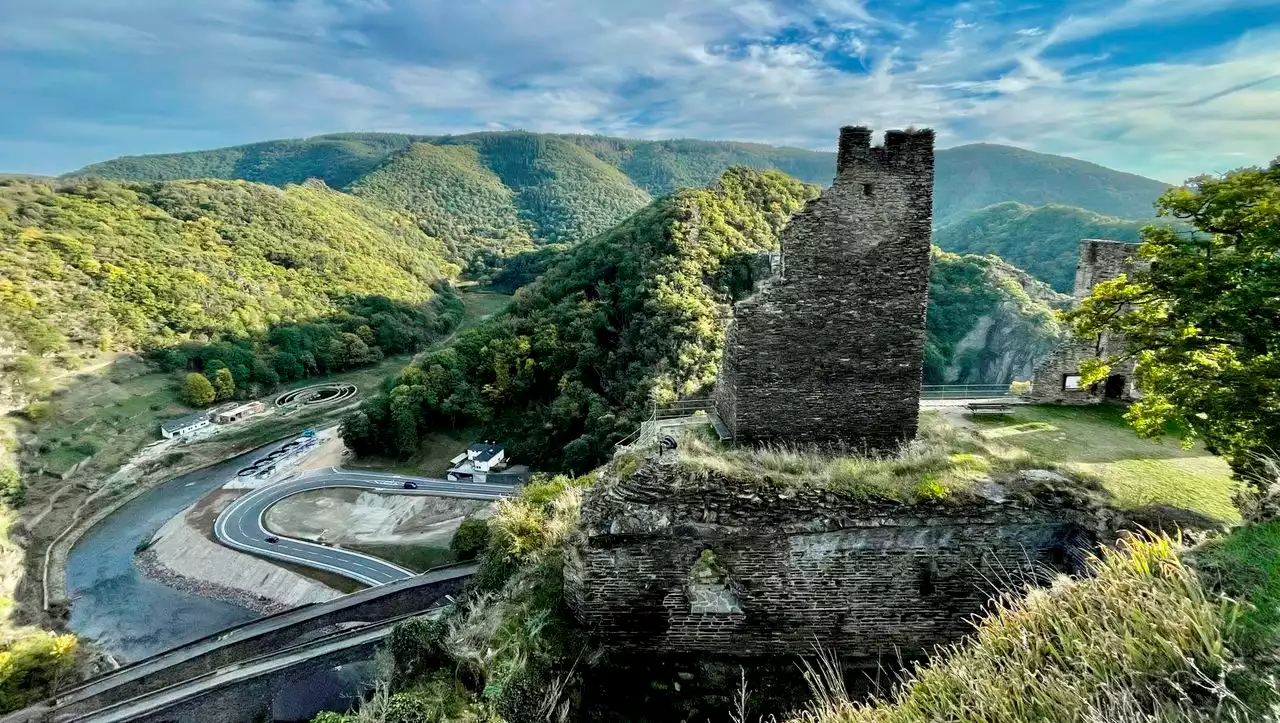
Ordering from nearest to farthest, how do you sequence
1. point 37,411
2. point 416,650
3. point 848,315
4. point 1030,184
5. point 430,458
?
point 416,650, point 848,315, point 430,458, point 37,411, point 1030,184

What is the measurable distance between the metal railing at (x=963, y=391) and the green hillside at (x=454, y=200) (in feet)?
445

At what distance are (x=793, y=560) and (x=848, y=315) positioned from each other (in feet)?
11.8

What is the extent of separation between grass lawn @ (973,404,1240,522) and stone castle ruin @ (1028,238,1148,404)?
15.5 inches

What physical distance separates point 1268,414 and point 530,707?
29.9ft

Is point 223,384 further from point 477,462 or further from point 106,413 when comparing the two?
point 477,462

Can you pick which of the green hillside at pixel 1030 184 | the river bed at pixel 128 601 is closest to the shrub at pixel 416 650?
the river bed at pixel 128 601

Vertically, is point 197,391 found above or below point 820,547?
below

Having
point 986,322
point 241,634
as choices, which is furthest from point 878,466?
→ point 986,322

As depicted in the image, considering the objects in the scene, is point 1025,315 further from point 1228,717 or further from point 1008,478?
point 1228,717

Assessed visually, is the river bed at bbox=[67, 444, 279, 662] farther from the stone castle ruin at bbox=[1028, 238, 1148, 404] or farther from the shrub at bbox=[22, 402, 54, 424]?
the stone castle ruin at bbox=[1028, 238, 1148, 404]

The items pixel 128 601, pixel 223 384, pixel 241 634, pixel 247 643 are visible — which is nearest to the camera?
pixel 247 643

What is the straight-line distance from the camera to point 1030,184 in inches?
5709

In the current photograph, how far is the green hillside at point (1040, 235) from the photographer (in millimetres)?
66250

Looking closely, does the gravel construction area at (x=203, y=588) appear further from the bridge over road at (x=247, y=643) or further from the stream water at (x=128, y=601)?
the bridge over road at (x=247, y=643)
